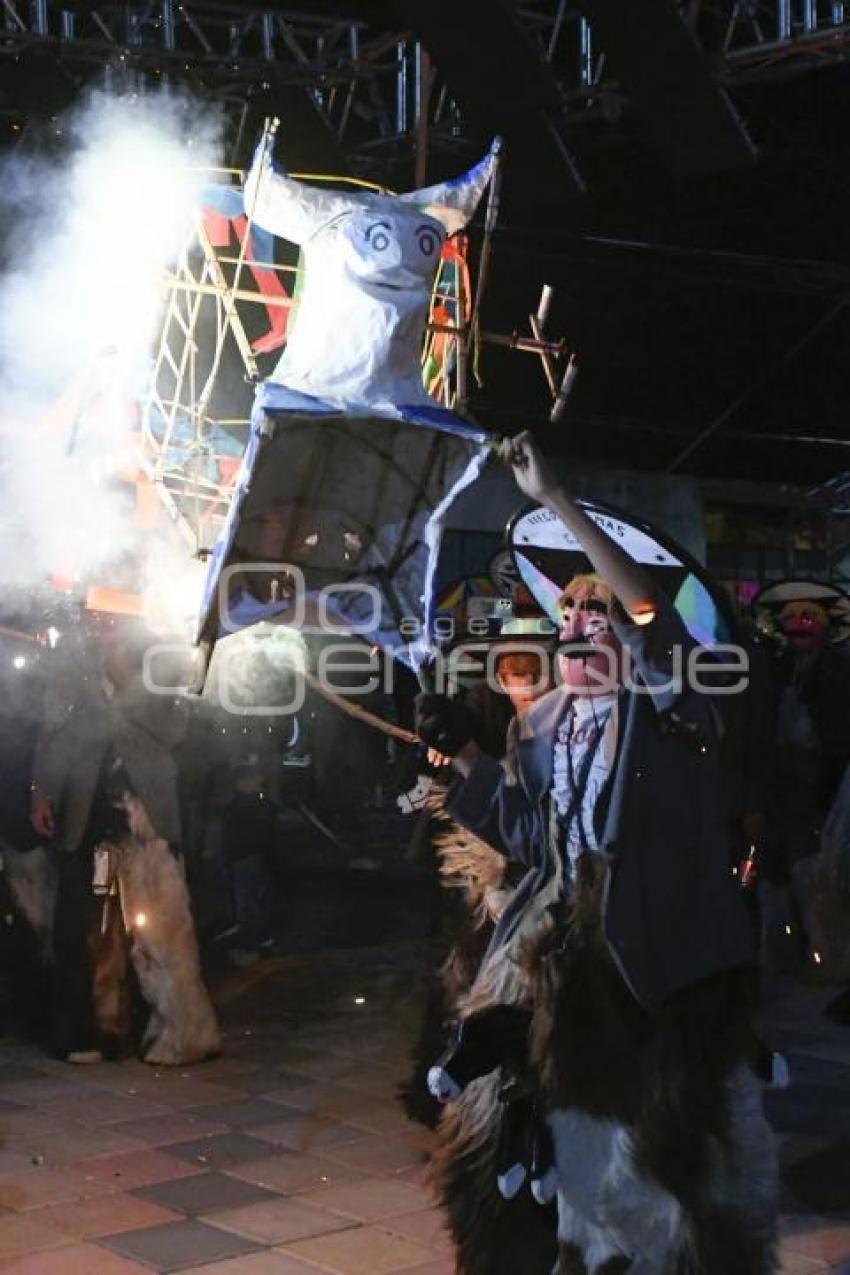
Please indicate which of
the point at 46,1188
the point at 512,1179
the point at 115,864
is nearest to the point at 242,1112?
the point at 46,1188

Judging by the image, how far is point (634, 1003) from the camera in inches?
136

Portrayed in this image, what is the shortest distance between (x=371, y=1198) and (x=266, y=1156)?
1.95 ft

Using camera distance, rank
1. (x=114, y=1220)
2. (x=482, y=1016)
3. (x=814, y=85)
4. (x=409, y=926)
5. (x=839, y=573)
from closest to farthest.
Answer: (x=482, y=1016)
(x=114, y=1220)
(x=409, y=926)
(x=814, y=85)
(x=839, y=573)

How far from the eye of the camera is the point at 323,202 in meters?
5.13

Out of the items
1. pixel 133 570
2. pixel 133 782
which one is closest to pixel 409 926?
pixel 133 782

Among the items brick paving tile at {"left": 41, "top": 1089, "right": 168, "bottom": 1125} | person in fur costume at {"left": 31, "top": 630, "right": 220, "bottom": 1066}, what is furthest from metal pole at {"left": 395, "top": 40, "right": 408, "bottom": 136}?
brick paving tile at {"left": 41, "top": 1089, "right": 168, "bottom": 1125}

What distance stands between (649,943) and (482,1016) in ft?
1.61

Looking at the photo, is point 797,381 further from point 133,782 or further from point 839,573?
point 133,782

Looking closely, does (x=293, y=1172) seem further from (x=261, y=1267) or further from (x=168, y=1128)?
(x=261, y=1267)

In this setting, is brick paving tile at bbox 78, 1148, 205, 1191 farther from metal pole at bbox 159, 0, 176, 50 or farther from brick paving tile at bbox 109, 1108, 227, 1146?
metal pole at bbox 159, 0, 176, 50

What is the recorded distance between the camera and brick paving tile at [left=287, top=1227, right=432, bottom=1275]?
4.45m

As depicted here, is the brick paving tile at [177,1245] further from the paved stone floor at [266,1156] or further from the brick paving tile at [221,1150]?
the brick paving tile at [221,1150]

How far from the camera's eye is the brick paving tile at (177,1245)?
14.7 ft

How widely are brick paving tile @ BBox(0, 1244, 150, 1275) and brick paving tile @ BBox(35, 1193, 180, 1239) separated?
0.14m
